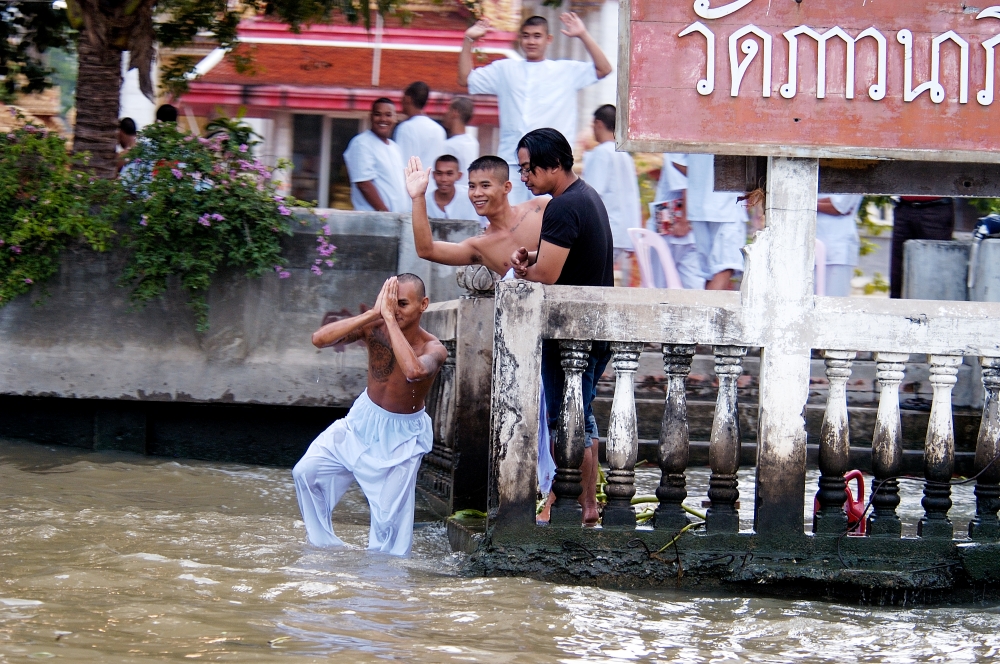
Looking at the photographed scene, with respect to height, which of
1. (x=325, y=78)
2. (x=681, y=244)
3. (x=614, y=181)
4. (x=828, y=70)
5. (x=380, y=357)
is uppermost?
(x=325, y=78)

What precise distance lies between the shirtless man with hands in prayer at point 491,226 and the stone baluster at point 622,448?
41.0 inches

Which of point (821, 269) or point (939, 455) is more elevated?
point (821, 269)

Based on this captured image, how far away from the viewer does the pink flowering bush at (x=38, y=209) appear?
7.92 metres

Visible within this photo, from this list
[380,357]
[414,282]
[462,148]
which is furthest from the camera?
[462,148]

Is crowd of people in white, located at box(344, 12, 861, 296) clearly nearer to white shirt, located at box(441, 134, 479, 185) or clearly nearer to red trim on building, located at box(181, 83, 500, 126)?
white shirt, located at box(441, 134, 479, 185)

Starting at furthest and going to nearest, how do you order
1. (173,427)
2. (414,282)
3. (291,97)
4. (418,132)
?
(291,97), (418,132), (173,427), (414,282)

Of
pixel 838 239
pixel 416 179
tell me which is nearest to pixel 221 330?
pixel 416 179

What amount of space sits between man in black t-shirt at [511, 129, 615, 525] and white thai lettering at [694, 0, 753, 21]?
950 millimetres

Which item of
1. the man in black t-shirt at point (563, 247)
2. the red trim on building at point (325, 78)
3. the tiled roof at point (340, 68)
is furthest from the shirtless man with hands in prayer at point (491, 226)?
the tiled roof at point (340, 68)

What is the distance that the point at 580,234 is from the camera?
5730 mm

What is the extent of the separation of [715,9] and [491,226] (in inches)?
65.3

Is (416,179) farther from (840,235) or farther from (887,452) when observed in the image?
(840,235)

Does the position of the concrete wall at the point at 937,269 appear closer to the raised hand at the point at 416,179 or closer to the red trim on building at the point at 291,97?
the raised hand at the point at 416,179

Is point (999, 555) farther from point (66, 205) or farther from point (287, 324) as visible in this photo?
point (66, 205)
